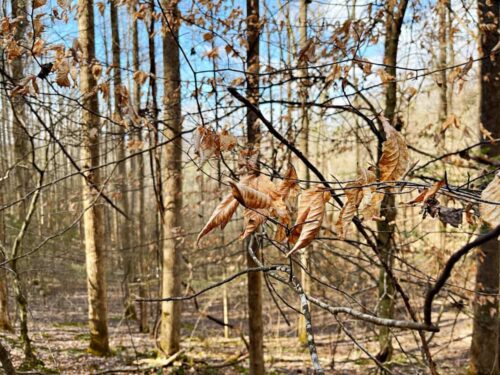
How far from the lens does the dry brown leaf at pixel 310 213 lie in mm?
891

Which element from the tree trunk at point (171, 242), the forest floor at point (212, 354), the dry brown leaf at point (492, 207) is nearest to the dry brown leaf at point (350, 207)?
the dry brown leaf at point (492, 207)

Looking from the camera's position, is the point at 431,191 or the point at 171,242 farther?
the point at 171,242

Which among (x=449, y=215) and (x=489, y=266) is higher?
(x=449, y=215)

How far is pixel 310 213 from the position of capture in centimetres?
96

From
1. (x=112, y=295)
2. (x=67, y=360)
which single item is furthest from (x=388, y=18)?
(x=112, y=295)

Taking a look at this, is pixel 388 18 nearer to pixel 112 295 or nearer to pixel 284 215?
pixel 284 215

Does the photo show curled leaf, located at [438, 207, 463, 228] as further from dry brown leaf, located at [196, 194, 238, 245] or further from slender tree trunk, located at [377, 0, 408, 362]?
slender tree trunk, located at [377, 0, 408, 362]

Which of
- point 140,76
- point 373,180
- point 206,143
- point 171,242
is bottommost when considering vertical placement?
point 171,242

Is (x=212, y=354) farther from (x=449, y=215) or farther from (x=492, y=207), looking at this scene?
(x=492, y=207)

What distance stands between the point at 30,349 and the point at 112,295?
14244mm

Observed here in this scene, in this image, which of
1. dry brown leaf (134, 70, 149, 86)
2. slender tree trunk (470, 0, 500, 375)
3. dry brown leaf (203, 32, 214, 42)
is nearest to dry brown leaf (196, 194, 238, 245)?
dry brown leaf (134, 70, 149, 86)

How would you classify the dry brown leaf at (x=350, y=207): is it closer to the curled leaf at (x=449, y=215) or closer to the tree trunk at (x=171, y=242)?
the curled leaf at (x=449, y=215)

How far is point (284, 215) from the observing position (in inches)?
40.3

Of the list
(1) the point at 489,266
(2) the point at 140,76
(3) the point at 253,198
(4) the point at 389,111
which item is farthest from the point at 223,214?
(1) the point at 489,266
